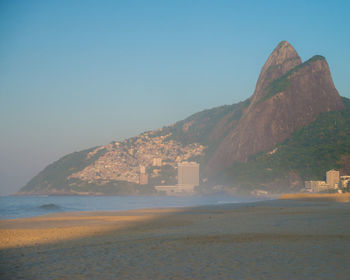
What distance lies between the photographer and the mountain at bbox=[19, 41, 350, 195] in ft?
318

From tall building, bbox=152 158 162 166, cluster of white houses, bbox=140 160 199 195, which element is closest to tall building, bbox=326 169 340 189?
cluster of white houses, bbox=140 160 199 195

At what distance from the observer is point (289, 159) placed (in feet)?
330

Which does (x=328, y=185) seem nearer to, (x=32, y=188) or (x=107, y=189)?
(x=107, y=189)

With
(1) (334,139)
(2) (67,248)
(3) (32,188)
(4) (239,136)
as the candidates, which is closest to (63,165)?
(3) (32,188)

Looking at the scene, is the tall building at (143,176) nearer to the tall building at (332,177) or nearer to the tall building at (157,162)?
the tall building at (157,162)

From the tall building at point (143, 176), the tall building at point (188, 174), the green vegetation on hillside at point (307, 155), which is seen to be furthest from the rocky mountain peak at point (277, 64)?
the tall building at point (143, 176)

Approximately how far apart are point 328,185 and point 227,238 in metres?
71.9

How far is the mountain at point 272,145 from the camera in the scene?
97.1 meters

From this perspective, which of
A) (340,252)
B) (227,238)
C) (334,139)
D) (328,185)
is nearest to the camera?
(340,252)

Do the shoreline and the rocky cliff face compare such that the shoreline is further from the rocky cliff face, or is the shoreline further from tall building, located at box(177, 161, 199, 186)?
tall building, located at box(177, 161, 199, 186)

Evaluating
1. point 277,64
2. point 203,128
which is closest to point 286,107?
point 277,64

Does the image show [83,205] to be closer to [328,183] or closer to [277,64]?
[328,183]

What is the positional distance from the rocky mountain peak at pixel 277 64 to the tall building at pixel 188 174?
34.5 metres

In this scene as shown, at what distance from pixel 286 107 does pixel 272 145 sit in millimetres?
12958
